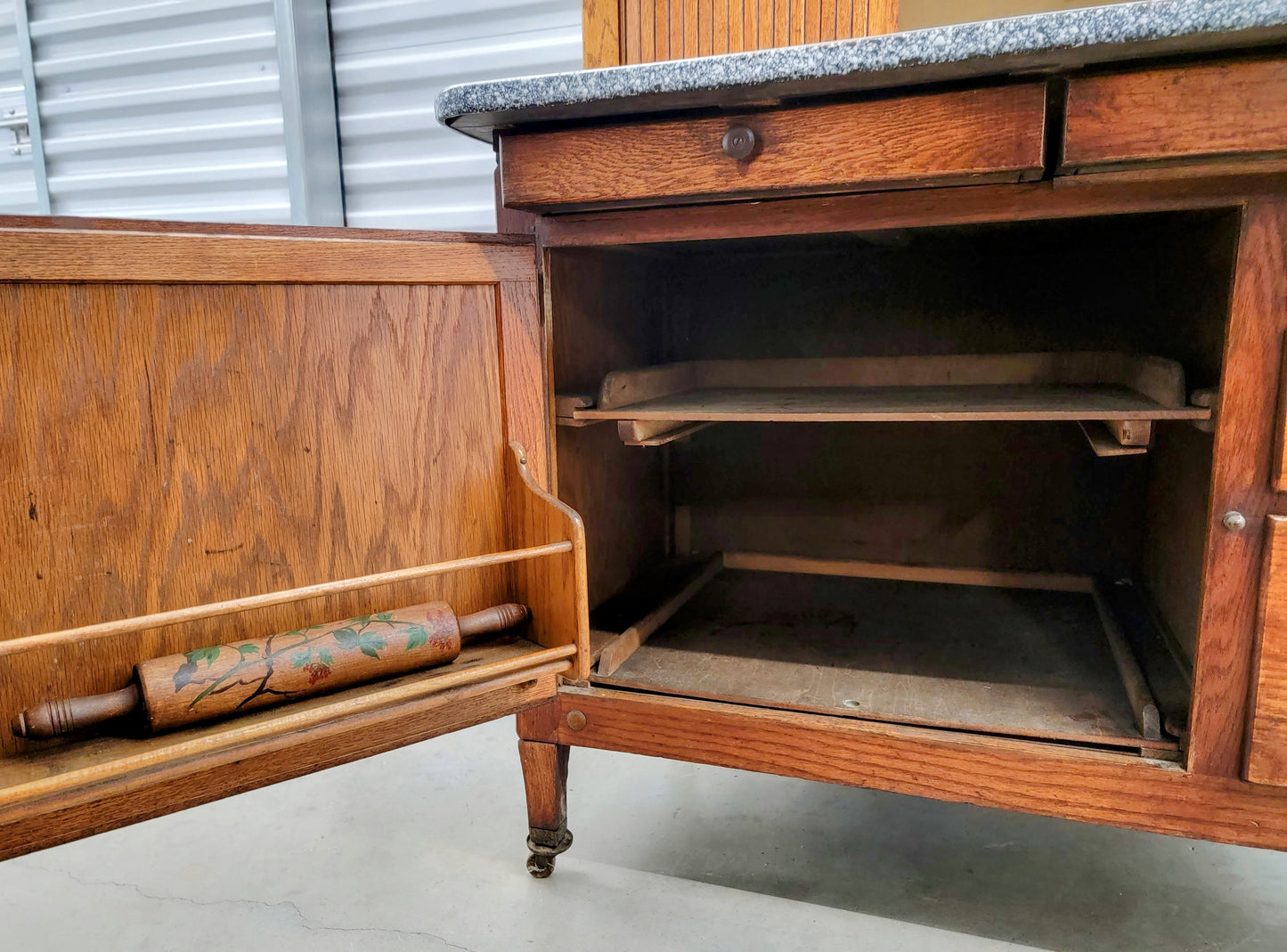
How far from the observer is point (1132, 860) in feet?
3.75

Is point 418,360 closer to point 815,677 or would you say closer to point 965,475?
point 815,677

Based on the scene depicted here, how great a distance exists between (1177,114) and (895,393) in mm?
604

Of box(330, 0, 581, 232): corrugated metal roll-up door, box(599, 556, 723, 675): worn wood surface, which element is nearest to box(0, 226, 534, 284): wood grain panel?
box(599, 556, 723, 675): worn wood surface

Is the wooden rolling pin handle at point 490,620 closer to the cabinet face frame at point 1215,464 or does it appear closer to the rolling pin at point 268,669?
the rolling pin at point 268,669

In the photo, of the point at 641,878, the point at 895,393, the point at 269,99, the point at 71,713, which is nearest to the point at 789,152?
the point at 895,393

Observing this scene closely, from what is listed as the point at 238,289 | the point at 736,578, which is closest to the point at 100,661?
the point at 238,289

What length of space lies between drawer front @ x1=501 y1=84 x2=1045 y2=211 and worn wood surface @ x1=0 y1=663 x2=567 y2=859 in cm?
49

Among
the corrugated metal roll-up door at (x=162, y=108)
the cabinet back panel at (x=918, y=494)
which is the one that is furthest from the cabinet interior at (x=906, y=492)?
the corrugated metal roll-up door at (x=162, y=108)

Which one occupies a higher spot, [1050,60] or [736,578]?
[1050,60]

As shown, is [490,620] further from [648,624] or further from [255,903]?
[255,903]

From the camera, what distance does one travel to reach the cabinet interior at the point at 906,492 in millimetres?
1018

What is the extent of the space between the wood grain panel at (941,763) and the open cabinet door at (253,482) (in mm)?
141

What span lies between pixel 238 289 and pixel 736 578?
100 cm

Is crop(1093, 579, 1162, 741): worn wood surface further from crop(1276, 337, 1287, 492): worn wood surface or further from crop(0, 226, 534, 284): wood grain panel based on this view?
crop(0, 226, 534, 284): wood grain panel
